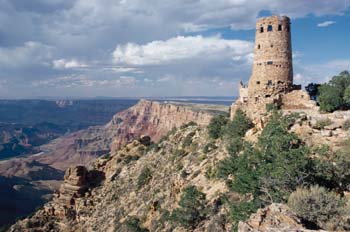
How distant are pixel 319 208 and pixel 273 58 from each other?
2014cm

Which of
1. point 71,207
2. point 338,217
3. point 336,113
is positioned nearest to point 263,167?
point 338,217

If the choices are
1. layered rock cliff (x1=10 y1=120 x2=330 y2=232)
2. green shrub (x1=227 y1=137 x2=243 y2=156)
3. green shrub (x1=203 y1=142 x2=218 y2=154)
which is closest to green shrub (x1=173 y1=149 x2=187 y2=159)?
layered rock cliff (x1=10 y1=120 x2=330 y2=232)

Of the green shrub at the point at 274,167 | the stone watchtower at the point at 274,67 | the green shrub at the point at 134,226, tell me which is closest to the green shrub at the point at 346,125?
the green shrub at the point at 274,167

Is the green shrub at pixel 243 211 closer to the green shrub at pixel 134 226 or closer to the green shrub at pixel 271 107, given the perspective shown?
the green shrub at pixel 271 107

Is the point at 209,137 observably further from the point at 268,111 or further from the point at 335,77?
the point at 335,77

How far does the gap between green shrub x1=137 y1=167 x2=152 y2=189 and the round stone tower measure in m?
20.8

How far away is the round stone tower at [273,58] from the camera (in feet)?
106

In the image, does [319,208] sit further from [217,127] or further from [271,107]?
[217,127]

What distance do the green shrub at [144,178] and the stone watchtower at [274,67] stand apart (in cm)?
2011

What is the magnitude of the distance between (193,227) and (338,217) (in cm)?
1444

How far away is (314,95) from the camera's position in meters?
38.1

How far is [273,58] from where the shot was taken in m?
32.5

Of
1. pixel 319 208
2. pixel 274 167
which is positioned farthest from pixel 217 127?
pixel 319 208

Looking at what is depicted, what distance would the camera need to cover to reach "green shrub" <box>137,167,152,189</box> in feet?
154
